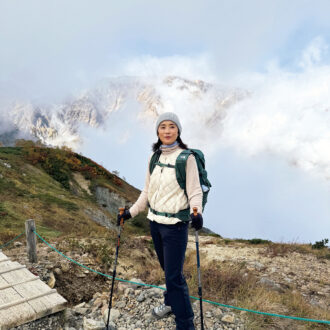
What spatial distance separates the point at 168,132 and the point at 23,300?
11.2 feet

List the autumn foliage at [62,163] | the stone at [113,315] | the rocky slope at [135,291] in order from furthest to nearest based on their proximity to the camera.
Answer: the autumn foliage at [62,163] < the stone at [113,315] < the rocky slope at [135,291]

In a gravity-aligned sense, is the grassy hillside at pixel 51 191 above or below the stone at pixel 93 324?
above

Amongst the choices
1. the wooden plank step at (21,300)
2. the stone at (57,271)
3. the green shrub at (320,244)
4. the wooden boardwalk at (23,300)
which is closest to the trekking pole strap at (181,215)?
the wooden boardwalk at (23,300)

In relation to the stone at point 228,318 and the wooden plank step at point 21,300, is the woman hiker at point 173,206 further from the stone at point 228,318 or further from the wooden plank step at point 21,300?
the wooden plank step at point 21,300

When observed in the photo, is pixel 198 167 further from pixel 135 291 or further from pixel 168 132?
pixel 135 291

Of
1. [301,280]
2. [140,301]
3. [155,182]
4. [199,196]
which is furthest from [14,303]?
[301,280]

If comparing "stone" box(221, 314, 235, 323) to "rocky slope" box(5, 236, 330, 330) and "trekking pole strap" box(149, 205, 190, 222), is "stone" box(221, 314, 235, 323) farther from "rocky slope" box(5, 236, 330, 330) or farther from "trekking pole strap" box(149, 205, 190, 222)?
"trekking pole strap" box(149, 205, 190, 222)

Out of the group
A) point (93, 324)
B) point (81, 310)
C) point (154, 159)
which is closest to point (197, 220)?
point (154, 159)

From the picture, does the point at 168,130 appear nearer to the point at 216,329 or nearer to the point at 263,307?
the point at 216,329

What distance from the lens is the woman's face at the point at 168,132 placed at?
315cm

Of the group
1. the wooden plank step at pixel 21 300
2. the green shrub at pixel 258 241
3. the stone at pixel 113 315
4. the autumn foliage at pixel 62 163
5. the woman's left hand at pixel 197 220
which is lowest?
the stone at pixel 113 315

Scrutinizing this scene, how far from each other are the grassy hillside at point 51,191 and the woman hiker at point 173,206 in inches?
263

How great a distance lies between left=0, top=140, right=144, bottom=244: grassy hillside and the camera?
14.3m

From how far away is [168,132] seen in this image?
10.3 feet
